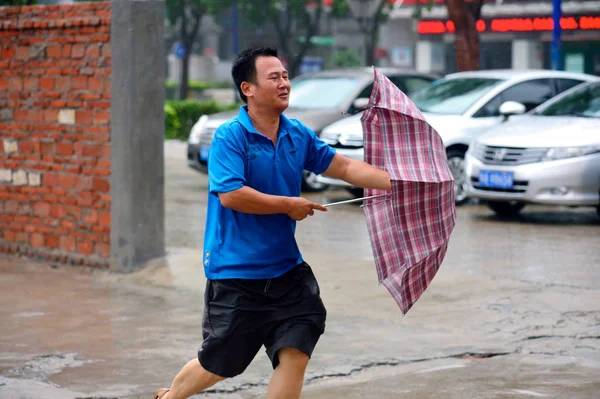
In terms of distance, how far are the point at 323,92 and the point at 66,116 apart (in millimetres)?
6355

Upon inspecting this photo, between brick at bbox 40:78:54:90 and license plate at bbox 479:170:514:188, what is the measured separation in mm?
4687

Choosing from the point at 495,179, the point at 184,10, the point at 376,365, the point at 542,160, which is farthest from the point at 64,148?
the point at 184,10

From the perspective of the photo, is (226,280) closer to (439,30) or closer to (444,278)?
(444,278)

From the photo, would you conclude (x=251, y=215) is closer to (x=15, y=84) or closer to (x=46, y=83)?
(x=46, y=83)

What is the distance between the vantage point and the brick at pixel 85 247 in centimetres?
945

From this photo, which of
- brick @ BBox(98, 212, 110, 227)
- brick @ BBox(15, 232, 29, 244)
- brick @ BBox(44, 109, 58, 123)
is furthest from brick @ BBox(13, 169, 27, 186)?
brick @ BBox(98, 212, 110, 227)

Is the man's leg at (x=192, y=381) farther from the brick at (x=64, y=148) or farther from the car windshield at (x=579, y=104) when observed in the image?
the car windshield at (x=579, y=104)

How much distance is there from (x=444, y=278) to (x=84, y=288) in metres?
2.70

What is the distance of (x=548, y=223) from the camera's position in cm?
1220

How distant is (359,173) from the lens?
15.1 feet

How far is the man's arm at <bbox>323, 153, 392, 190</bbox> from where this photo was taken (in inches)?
180

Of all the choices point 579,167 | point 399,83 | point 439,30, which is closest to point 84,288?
point 579,167

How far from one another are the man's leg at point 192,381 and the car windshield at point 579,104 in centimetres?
860

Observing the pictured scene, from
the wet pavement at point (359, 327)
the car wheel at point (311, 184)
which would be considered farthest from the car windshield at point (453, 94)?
the wet pavement at point (359, 327)
